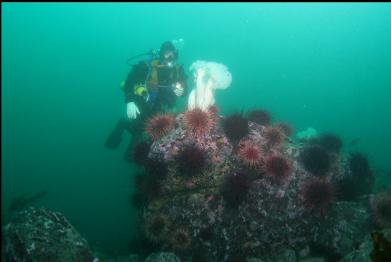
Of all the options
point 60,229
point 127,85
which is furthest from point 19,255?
point 127,85

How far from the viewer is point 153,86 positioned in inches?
403

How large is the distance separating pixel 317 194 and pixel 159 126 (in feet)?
10.2

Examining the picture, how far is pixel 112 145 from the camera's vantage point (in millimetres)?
12812

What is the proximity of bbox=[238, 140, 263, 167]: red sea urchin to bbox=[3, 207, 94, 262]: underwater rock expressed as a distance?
117 inches

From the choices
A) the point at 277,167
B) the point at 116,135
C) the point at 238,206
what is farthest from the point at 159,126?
the point at 116,135

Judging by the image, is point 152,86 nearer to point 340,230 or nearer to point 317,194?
point 317,194

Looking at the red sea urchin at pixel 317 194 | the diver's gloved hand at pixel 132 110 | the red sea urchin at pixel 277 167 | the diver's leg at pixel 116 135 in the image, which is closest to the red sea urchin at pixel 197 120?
the red sea urchin at pixel 277 167

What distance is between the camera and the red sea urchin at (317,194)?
597cm

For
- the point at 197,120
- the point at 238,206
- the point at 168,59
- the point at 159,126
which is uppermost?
the point at 168,59

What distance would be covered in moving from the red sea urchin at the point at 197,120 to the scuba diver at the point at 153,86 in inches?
155

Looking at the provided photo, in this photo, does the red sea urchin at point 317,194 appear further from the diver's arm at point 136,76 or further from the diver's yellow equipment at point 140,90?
the diver's arm at point 136,76

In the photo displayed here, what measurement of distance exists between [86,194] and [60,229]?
33948mm

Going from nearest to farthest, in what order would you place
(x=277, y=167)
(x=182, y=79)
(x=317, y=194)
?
(x=317, y=194) → (x=277, y=167) → (x=182, y=79)

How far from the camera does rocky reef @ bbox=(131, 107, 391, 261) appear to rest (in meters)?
6.20
